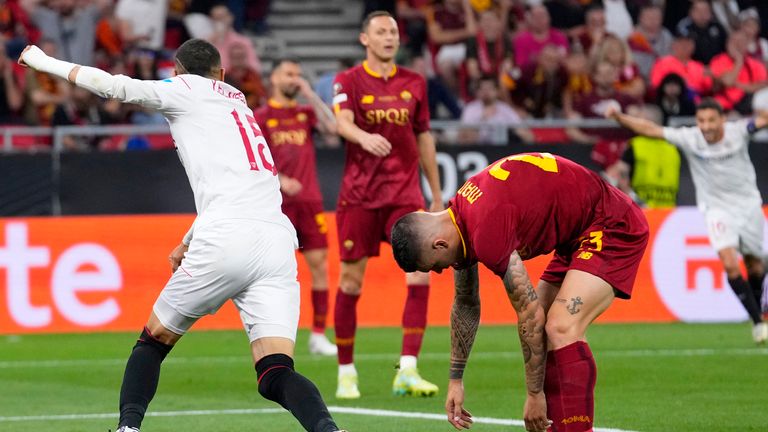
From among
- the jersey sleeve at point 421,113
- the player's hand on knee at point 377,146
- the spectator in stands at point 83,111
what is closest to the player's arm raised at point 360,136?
the player's hand on knee at point 377,146

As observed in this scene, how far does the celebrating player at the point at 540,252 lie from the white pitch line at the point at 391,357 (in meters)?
5.71

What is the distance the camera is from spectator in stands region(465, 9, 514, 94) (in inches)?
832

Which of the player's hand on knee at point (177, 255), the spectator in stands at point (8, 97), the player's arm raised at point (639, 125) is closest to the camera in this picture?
the player's hand on knee at point (177, 255)

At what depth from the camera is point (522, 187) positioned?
6.80 metres

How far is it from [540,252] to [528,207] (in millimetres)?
394

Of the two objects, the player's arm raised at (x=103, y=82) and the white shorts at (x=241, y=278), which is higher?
the player's arm raised at (x=103, y=82)

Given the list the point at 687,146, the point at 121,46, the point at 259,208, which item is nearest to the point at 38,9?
the point at 121,46

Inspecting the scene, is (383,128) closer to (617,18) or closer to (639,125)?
(639,125)

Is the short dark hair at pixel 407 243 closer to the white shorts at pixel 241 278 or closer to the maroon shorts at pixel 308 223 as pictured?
the white shorts at pixel 241 278

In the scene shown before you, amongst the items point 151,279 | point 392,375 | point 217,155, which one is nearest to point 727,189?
point 392,375

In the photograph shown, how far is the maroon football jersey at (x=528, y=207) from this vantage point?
6555mm

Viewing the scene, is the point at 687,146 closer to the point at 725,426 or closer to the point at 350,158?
the point at 350,158

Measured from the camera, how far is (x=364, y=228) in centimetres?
1077

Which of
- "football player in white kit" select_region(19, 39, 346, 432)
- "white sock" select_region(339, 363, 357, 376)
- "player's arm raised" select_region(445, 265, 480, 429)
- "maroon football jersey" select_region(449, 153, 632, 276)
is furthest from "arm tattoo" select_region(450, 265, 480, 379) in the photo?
"white sock" select_region(339, 363, 357, 376)
